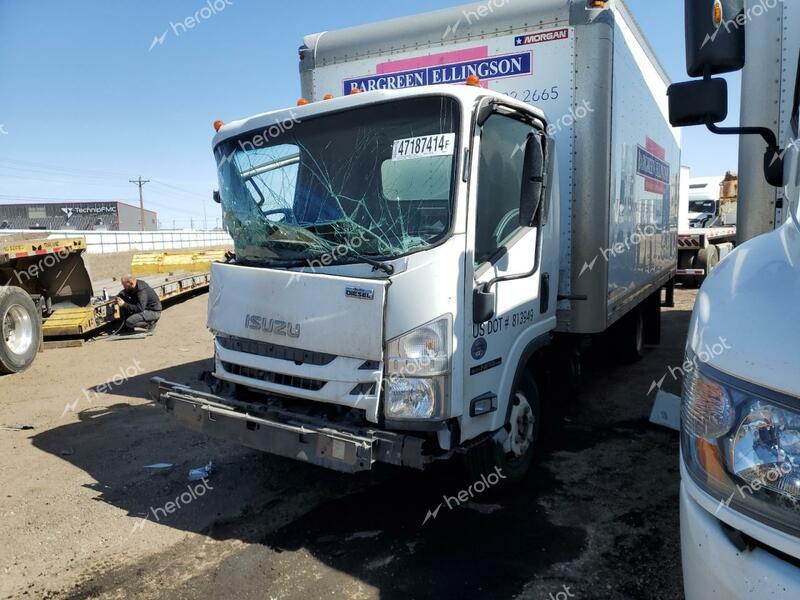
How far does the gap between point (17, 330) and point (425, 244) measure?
7.77 meters

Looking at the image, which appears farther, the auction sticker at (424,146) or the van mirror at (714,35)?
the auction sticker at (424,146)

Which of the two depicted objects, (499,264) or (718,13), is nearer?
(718,13)

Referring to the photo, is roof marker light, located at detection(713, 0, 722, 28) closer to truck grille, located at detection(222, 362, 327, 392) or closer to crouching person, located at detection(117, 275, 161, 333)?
truck grille, located at detection(222, 362, 327, 392)

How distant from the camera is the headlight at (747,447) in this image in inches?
55.1

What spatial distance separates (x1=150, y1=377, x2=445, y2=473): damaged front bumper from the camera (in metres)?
3.04

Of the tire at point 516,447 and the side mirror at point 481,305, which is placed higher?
the side mirror at point 481,305

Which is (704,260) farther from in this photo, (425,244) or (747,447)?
(747,447)

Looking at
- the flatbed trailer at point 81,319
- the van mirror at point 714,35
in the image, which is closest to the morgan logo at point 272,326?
the van mirror at point 714,35

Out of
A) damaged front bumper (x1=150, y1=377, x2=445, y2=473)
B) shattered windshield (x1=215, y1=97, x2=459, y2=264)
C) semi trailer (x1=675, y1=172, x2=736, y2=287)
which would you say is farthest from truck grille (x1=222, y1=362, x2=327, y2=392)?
semi trailer (x1=675, y1=172, x2=736, y2=287)

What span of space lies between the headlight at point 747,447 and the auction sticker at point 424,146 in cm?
198

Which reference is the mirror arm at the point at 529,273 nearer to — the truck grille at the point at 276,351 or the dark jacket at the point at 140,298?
the truck grille at the point at 276,351

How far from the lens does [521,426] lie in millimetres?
4051

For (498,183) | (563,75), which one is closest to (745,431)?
(498,183)

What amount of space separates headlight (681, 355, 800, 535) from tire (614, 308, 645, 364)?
19.3ft
